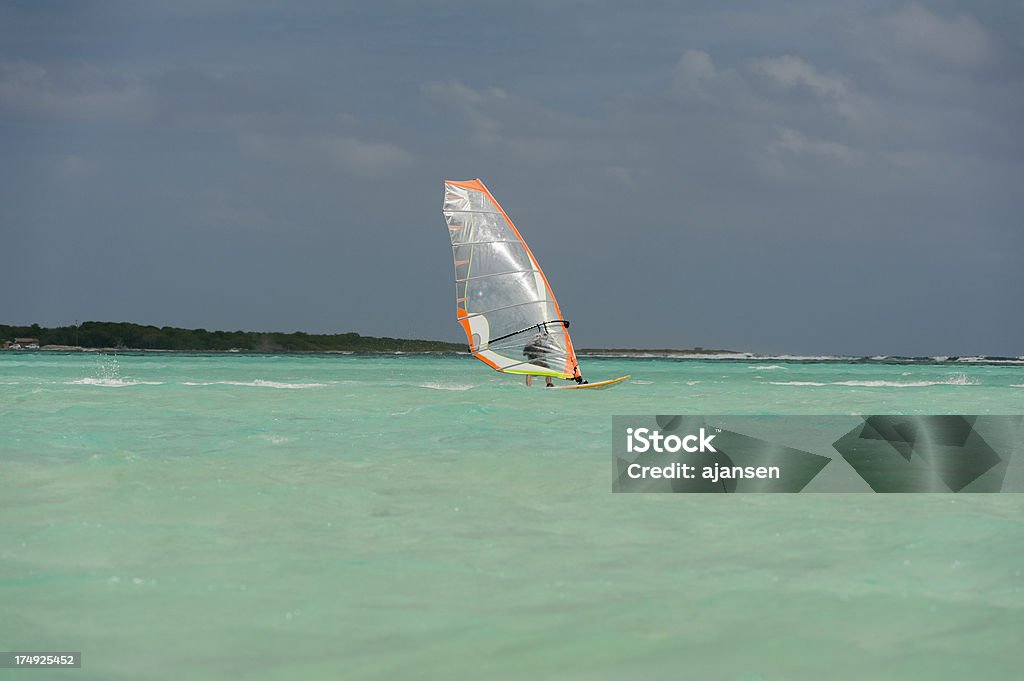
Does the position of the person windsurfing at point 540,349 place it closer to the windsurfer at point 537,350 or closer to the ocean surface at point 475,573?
the windsurfer at point 537,350

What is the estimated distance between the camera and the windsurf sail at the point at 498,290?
85.0ft

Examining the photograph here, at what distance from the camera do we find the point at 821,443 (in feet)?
48.1

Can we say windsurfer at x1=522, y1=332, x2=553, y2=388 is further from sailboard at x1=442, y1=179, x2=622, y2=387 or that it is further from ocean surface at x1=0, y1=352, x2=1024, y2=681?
ocean surface at x1=0, y1=352, x2=1024, y2=681

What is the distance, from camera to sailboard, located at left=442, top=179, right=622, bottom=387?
25922 millimetres

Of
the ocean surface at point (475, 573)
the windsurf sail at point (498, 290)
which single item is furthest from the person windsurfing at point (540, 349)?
the ocean surface at point (475, 573)

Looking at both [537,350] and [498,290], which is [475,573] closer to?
[498,290]

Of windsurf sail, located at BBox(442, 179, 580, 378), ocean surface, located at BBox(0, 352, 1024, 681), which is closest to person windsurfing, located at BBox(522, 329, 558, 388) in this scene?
windsurf sail, located at BBox(442, 179, 580, 378)

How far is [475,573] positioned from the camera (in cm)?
601

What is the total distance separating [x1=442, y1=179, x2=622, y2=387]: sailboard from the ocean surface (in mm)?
14629

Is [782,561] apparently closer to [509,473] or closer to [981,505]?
[981,505]

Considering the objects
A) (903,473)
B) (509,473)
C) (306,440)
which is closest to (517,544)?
(509,473)

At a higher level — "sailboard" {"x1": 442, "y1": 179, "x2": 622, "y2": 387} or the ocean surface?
"sailboard" {"x1": 442, "y1": 179, "x2": 622, "y2": 387}

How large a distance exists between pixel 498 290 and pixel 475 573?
804 inches

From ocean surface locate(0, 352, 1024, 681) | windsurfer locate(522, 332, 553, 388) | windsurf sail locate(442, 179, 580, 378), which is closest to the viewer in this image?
ocean surface locate(0, 352, 1024, 681)
